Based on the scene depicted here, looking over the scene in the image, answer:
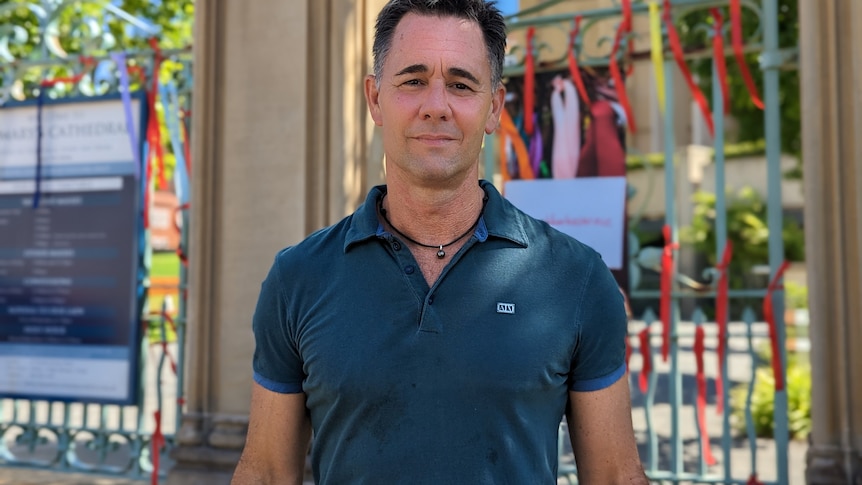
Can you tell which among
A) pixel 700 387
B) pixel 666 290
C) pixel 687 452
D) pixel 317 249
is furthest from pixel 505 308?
pixel 687 452

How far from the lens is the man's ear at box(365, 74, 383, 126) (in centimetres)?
168

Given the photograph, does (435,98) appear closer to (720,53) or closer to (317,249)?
(317,249)

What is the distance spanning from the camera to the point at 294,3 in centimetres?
409

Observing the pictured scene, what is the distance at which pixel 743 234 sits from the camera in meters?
20.9

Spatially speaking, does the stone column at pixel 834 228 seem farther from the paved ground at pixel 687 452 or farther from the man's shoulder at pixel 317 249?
the man's shoulder at pixel 317 249

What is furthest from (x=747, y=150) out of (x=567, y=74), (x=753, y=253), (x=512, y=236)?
(x=512, y=236)

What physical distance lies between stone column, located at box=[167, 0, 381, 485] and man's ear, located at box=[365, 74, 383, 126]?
225 centimetres

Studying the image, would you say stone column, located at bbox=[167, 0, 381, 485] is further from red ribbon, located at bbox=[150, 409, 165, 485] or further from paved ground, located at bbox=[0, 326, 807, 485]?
paved ground, located at bbox=[0, 326, 807, 485]

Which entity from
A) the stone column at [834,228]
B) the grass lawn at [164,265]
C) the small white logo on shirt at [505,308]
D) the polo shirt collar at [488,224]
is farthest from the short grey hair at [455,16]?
the grass lawn at [164,265]

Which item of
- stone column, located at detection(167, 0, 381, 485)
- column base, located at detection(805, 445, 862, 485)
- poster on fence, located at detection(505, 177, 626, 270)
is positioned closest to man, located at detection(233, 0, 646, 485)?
column base, located at detection(805, 445, 862, 485)

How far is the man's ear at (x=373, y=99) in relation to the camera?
1.68m

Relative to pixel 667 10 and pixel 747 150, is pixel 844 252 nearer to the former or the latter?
pixel 667 10

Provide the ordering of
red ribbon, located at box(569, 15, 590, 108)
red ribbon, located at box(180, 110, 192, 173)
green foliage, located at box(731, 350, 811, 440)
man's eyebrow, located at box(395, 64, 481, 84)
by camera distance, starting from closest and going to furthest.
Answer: man's eyebrow, located at box(395, 64, 481, 84) → red ribbon, located at box(569, 15, 590, 108) → red ribbon, located at box(180, 110, 192, 173) → green foliage, located at box(731, 350, 811, 440)

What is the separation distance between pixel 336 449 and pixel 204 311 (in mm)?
2805
